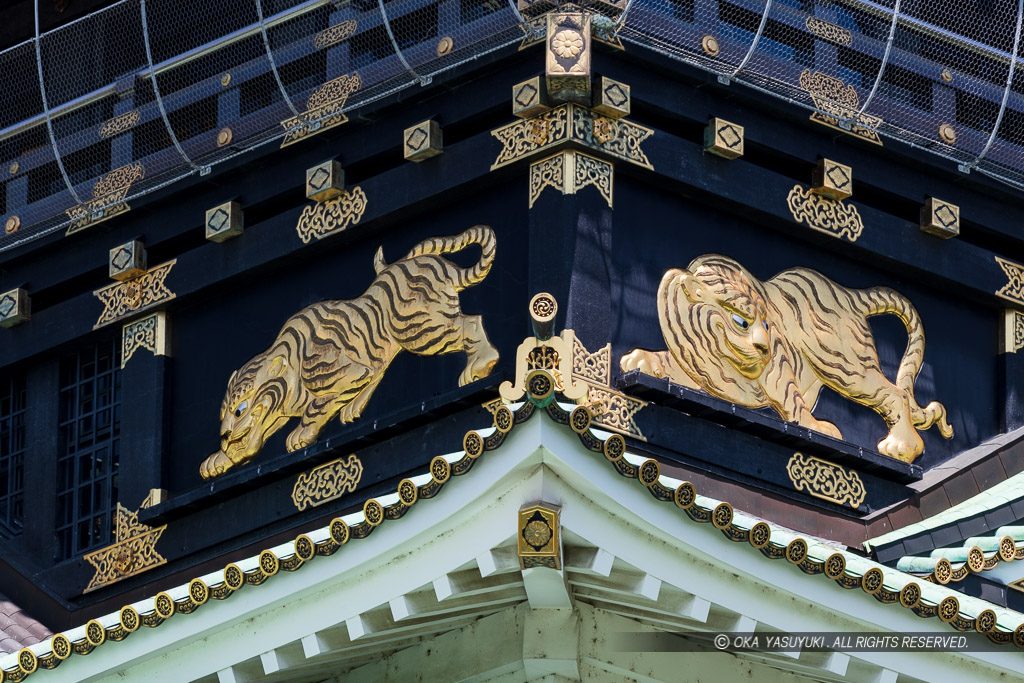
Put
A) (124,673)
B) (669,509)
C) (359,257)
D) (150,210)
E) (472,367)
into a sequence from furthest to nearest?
(150,210) → (359,257) → (472,367) → (124,673) → (669,509)

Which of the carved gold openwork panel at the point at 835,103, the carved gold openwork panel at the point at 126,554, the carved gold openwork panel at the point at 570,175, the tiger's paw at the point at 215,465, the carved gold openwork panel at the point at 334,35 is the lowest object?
the carved gold openwork panel at the point at 126,554

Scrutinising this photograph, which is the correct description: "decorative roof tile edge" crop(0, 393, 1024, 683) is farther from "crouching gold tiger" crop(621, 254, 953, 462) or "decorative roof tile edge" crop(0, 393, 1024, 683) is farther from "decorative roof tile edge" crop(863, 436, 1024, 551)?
"crouching gold tiger" crop(621, 254, 953, 462)

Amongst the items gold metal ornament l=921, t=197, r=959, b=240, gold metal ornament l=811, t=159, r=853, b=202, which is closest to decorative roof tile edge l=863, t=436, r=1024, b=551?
gold metal ornament l=921, t=197, r=959, b=240

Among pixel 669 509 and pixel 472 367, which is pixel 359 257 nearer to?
pixel 472 367

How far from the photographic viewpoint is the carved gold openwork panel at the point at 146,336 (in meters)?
21.3

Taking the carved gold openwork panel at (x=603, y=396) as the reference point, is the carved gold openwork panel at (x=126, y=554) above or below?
above

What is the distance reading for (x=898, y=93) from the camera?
70.3ft

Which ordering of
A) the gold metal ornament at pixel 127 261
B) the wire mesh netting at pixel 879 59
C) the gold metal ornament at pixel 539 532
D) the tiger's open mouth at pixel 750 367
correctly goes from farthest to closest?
the gold metal ornament at pixel 127 261 < the wire mesh netting at pixel 879 59 < the tiger's open mouth at pixel 750 367 < the gold metal ornament at pixel 539 532

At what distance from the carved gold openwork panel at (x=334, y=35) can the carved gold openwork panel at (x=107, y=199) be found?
1.97 m

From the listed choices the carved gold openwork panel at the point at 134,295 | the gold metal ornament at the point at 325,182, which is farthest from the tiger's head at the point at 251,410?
the gold metal ornament at the point at 325,182

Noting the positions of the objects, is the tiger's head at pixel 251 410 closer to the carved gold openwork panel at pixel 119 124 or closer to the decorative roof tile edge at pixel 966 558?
the carved gold openwork panel at pixel 119 124

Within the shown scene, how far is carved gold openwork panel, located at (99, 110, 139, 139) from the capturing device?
22.2m

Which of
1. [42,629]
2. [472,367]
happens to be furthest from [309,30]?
[42,629]

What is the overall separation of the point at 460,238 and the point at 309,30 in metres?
2.69
